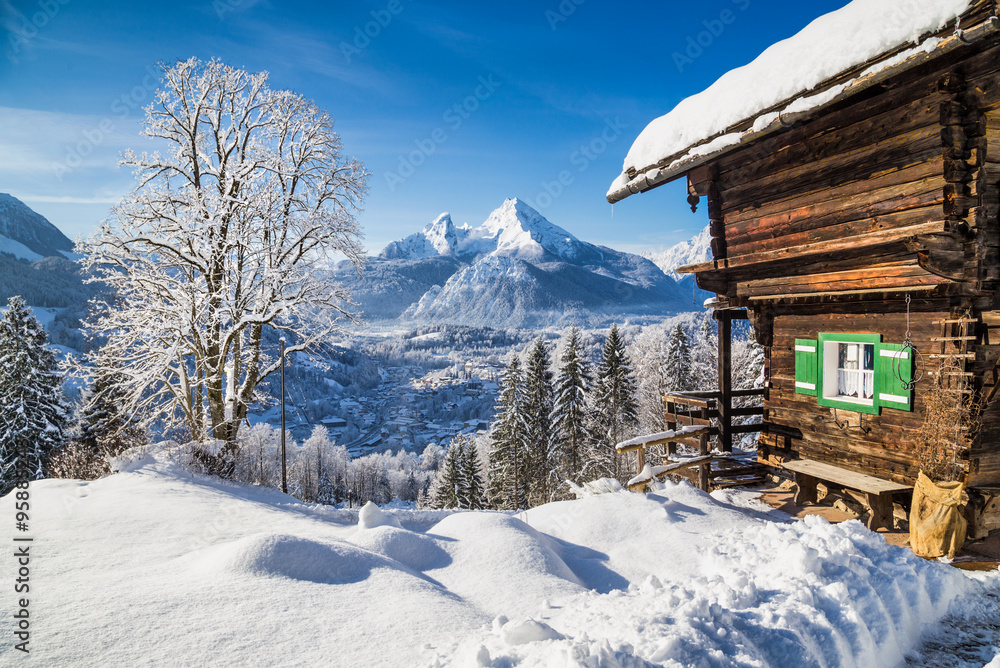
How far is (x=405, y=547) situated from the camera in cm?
587

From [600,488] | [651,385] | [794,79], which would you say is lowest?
[651,385]

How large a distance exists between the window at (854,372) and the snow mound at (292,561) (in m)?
7.53

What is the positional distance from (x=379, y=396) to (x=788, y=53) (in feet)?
473

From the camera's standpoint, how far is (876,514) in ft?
23.2

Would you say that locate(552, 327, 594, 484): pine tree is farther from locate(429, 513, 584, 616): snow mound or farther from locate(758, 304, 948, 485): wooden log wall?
locate(429, 513, 584, 616): snow mound

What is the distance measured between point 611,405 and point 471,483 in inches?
430

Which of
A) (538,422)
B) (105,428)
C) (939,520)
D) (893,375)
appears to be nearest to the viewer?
(939,520)

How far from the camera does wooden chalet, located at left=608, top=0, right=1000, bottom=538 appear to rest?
20.7 feet

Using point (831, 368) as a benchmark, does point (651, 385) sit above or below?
below

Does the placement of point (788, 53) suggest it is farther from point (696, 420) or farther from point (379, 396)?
point (379, 396)

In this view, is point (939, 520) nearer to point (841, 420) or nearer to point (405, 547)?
point (841, 420)

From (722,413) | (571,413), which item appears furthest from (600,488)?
(571,413)

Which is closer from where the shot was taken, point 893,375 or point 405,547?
point 405,547

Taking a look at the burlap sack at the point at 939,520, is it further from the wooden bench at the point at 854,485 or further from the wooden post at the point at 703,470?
the wooden post at the point at 703,470
